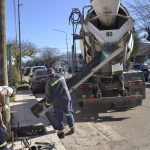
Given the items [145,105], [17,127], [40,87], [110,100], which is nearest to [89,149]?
[17,127]

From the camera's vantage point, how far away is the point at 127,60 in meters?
15.2

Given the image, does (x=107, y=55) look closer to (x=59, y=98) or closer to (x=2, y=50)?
(x=59, y=98)

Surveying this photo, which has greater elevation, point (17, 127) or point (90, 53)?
point (90, 53)

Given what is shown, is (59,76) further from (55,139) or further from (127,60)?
(127,60)

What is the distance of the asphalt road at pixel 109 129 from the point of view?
9.30 meters

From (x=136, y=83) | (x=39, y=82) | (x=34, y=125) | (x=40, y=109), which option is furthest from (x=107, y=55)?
(x=39, y=82)

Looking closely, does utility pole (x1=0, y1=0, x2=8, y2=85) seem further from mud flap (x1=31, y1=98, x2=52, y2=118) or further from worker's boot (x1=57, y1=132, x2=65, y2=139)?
mud flap (x1=31, y1=98, x2=52, y2=118)

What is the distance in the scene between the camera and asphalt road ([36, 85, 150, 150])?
366 inches

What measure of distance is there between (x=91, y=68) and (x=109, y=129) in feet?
8.39

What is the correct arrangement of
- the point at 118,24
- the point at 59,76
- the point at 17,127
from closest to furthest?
the point at 17,127
the point at 59,76
the point at 118,24

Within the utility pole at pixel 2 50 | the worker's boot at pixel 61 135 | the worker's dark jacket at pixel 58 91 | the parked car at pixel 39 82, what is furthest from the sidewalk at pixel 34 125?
the parked car at pixel 39 82

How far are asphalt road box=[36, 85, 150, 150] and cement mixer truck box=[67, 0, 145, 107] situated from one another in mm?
500

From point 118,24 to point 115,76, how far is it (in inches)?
83.4

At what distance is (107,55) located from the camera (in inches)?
524
